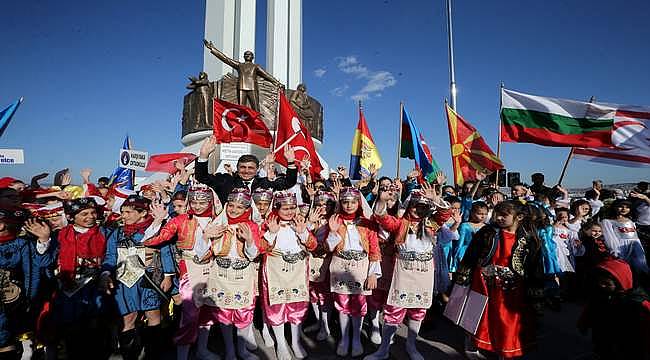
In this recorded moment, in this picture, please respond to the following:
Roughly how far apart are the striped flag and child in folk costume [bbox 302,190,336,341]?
4122 mm

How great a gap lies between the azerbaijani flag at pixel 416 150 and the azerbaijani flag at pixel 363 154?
56 centimetres

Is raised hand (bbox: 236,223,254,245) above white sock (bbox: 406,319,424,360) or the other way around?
above

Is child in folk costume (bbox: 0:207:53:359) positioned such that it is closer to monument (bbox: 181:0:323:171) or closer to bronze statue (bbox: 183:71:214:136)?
monument (bbox: 181:0:323:171)

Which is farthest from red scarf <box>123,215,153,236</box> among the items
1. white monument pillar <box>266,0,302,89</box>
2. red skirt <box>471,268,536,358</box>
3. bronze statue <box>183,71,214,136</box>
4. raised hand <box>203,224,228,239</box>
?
white monument pillar <box>266,0,302,89</box>

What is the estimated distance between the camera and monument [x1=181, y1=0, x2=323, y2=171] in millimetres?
11453

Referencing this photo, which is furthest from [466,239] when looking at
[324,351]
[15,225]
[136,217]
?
[15,225]

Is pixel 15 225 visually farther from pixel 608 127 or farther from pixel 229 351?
pixel 608 127

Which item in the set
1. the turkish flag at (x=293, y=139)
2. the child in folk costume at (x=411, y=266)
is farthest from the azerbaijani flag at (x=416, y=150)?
the child in folk costume at (x=411, y=266)

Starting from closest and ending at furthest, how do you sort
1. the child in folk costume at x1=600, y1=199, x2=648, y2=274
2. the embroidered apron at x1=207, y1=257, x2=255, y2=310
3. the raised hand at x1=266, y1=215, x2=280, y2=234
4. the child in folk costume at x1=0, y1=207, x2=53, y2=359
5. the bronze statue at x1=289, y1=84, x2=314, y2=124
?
the child in folk costume at x1=0, y1=207, x2=53, y2=359, the embroidered apron at x1=207, y1=257, x2=255, y2=310, the raised hand at x1=266, y1=215, x2=280, y2=234, the child in folk costume at x1=600, y1=199, x2=648, y2=274, the bronze statue at x1=289, y1=84, x2=314, y2=124

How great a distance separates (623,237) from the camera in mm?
3900

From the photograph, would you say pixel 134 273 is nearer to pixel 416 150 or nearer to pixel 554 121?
pixel 416 150

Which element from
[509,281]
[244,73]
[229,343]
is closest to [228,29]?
[244,73]

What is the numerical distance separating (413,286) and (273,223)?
1478 mm

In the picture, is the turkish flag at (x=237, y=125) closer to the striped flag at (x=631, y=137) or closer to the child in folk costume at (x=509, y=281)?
the child in folk costume at (x=509, y=281)
